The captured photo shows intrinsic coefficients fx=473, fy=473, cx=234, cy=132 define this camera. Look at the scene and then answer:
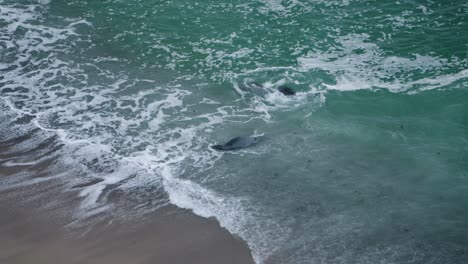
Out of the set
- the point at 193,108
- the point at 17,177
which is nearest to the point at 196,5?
the point at 193,108

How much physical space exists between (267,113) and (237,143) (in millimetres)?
1586

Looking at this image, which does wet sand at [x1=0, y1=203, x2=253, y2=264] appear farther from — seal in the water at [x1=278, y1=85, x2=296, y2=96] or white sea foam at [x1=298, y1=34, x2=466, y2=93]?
white sea foam at [x1=298, y1=34, x2=466, y2=93]

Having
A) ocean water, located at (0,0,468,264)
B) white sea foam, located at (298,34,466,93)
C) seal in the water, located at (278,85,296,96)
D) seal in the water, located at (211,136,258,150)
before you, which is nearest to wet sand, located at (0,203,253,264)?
ocean water, located at (0,0,468,264)

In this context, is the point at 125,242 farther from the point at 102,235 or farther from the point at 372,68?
the point at 372,68

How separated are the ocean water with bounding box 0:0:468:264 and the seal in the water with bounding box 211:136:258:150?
0.56 feet

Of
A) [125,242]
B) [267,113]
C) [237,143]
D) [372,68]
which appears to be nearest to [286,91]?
[267,113]

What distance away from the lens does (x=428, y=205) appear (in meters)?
8.48

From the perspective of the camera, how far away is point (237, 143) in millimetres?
10023

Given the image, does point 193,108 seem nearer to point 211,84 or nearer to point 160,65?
point 211,84

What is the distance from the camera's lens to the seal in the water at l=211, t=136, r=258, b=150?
1000 cm

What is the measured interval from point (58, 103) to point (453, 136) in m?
9.33

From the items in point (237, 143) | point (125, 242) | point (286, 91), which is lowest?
point (125, 242)

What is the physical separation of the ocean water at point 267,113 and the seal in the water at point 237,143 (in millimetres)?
169

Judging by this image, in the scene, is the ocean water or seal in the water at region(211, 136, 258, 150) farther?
seal in the water at region(211, 136, 258, 150)
